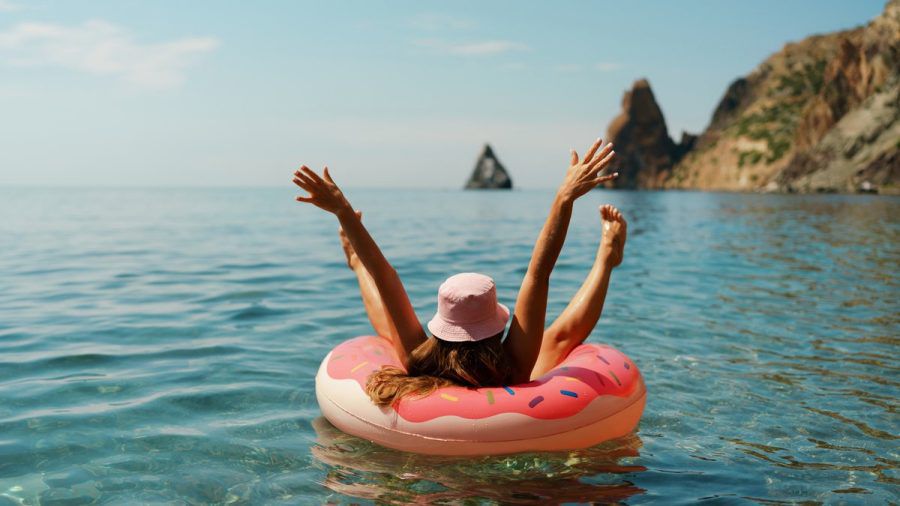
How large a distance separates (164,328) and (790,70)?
145990 mm

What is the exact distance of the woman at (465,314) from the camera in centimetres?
419

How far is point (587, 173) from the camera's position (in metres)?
4.18

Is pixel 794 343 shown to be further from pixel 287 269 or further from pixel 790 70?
pixel 790 70

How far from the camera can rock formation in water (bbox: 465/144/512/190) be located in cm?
15112

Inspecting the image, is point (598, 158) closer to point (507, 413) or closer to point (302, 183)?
point (507, 413)

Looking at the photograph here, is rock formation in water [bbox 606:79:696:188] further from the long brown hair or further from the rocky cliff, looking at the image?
the long brown hair

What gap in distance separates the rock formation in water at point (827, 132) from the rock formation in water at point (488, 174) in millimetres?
37450

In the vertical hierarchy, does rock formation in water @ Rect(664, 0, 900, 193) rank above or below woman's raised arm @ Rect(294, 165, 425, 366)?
above

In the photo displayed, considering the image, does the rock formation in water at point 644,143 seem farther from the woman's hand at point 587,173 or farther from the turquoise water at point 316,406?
the woman's hand at point 587,173

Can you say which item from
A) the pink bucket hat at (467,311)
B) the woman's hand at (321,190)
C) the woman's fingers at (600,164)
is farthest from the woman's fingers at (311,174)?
the woman's fingers at (600,164)

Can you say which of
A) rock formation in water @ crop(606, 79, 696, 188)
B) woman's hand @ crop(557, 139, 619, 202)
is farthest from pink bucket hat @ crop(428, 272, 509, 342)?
rock formation in water @ crop(606, 79, 696, 188)

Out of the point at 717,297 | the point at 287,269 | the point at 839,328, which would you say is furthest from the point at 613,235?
the point at 287,269

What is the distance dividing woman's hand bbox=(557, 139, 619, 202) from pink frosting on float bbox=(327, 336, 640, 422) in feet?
3.83

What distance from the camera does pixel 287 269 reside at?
14391 millimetres
